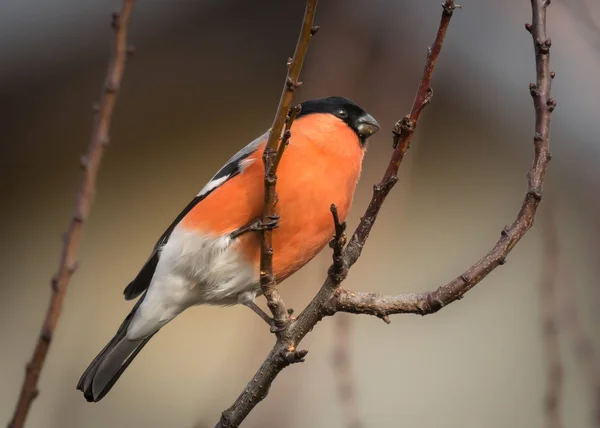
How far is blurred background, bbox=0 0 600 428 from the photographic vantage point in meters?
4.59

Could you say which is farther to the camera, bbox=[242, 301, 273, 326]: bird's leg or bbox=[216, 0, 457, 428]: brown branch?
bbox=[242, 301, 273, 326]: bird's leg

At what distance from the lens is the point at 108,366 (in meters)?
3.07

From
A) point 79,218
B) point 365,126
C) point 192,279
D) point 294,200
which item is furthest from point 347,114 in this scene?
point 79,218

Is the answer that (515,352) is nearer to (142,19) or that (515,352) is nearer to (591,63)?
(591,63)

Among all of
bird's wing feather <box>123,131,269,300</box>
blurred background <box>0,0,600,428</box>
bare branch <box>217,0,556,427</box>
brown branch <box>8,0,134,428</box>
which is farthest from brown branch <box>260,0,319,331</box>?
blurred background <box>0,0,600,428</box>

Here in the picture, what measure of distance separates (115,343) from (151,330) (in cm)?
17

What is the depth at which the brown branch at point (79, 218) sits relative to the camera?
3.82 ft

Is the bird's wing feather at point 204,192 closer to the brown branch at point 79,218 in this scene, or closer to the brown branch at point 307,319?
the brown branch at point 307,319

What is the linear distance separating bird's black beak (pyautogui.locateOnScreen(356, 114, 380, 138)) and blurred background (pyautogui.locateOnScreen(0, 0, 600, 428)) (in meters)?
0.87

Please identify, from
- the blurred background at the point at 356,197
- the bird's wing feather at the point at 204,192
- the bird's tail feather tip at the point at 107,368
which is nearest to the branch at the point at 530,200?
the bird's wing feather at the point at 204,192

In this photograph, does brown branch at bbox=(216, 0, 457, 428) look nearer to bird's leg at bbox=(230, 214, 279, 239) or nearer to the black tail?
bird's leg at bbox=(230, 214, 279, 239)

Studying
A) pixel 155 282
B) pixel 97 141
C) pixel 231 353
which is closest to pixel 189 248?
pixel 155 282

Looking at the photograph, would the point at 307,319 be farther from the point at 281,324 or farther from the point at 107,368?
the point at 107,368

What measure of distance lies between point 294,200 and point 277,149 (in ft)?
2.55
